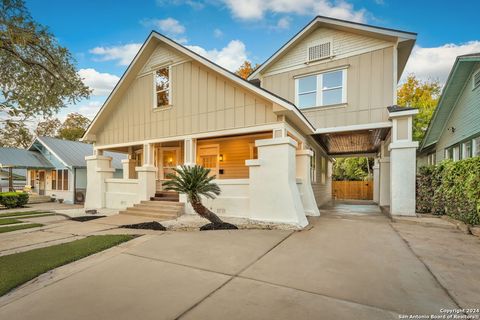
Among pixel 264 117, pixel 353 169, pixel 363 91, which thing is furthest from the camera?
pixel 353 169

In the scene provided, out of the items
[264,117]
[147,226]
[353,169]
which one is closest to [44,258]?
[147,226]

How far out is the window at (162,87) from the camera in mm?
9898

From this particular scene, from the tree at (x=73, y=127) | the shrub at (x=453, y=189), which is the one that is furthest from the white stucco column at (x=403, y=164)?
the tree at (x=73, y=127)

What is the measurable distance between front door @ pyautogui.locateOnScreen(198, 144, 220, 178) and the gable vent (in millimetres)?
6186

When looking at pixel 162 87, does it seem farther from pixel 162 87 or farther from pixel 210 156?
pixel 210 156

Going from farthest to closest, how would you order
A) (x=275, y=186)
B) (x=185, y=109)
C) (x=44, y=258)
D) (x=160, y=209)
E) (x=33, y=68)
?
(x=185, y=109) → (x=160, y=209) → (x=275, y=186) → (x=33, y=68) → (x=44, y=258)

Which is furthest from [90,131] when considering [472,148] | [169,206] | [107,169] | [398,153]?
[472,148]

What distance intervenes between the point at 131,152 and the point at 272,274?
40.5 feet

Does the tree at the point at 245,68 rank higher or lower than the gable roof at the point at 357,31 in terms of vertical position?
higher

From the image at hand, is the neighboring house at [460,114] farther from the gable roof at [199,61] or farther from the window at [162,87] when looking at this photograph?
the window at [162,87]

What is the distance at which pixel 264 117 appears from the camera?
7535mm

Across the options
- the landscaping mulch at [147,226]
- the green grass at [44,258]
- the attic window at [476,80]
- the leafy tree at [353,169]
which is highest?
the attic window at [476,80]

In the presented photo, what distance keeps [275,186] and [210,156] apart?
5.58 m

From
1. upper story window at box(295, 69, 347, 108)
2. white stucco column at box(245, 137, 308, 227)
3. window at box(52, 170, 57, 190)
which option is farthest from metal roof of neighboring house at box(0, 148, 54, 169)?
upper story window at box(295, 69, 347, 108)
